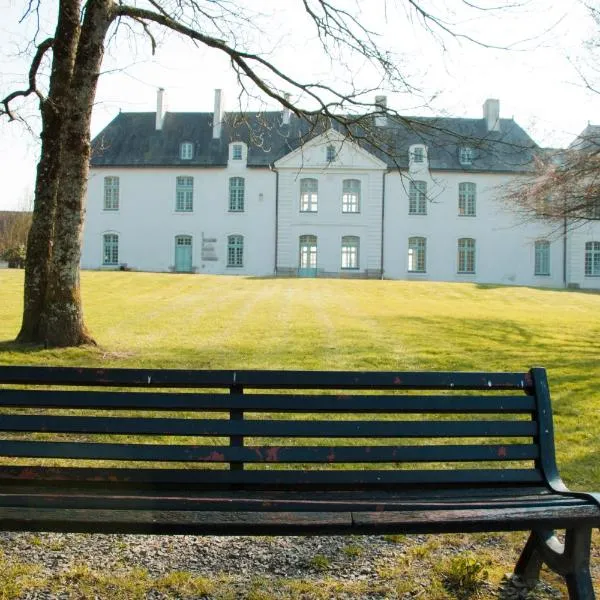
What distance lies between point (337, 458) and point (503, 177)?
124 feet

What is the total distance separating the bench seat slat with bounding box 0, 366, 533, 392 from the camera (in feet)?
11.1

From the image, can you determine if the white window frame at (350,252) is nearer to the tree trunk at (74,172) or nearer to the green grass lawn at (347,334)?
the green grass lawn at (347,334)

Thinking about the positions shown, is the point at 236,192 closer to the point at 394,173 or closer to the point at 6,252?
the point at 394,173

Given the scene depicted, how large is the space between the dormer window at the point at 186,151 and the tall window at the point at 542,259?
20011mm

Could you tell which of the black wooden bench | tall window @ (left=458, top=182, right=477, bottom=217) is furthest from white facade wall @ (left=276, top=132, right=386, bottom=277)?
the black wooden bench

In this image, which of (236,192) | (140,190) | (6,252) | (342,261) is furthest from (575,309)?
(6,252)

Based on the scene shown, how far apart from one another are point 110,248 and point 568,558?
3904cm

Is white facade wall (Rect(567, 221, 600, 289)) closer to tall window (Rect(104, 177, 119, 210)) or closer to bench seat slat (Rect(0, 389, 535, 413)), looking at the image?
tall window (Rect(104, 177, 119, 210))

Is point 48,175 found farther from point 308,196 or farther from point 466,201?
point 466,201

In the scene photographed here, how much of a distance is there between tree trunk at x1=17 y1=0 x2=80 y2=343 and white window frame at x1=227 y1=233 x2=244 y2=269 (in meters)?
28.7

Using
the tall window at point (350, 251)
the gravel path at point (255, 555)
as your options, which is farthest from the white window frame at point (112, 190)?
the gravel path at point (255, 555)

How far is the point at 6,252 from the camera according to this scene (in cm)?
4359

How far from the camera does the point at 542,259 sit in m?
39.2

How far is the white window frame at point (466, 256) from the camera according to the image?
38656 millimetres
